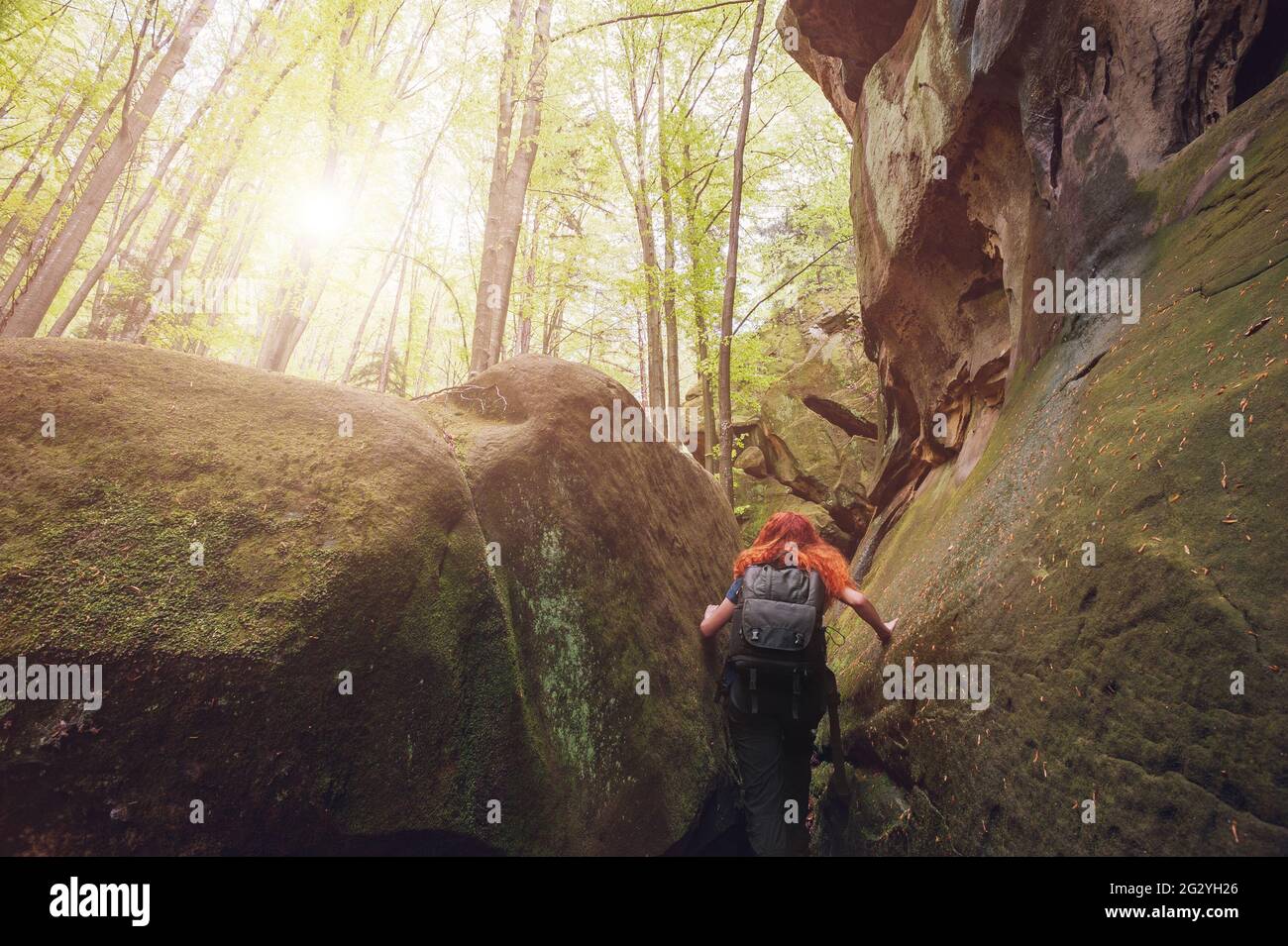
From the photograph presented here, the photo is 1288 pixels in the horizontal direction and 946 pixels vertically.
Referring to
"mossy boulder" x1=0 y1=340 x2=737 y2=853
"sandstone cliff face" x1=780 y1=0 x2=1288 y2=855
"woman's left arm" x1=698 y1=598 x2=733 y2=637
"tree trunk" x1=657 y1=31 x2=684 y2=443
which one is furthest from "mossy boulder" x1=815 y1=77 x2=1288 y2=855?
"tree trunk" x1=657 y1=31 x2=684 y2=443

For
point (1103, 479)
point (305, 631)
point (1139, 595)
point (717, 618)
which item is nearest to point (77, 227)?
point (305, 631)

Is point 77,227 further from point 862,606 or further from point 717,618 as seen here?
point 862,606

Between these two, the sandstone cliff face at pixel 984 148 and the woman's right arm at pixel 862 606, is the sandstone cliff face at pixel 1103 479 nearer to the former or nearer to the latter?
the sandstone cliff face at pixel 984 148

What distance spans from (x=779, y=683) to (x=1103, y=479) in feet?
8.07

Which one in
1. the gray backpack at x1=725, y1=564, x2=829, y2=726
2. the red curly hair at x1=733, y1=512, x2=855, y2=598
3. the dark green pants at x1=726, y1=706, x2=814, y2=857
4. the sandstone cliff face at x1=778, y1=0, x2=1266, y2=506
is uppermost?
the sandstone cliff face at x1=778, y1=0, x2=1266, y2=506

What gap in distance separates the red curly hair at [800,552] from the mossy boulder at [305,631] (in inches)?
45.3

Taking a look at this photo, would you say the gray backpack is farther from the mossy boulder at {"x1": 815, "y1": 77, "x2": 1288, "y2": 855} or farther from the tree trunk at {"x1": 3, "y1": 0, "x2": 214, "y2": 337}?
the tree trunk at {"x1": 3, "y1": 0, "x2": 214, "y2": 337}

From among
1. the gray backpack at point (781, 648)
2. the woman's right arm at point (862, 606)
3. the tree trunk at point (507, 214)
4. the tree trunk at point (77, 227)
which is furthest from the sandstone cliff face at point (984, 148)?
the tree trunk at point (77, 227)

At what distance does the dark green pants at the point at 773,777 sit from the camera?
4109 millimetres

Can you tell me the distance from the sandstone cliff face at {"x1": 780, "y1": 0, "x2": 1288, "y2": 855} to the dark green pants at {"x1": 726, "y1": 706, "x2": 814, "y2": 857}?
2.24 ft

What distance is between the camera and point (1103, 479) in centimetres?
351

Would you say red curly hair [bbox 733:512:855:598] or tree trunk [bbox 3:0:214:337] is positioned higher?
tree trunk [bbox 3:0:214:337]

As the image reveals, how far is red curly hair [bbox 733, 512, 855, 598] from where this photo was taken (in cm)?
439
